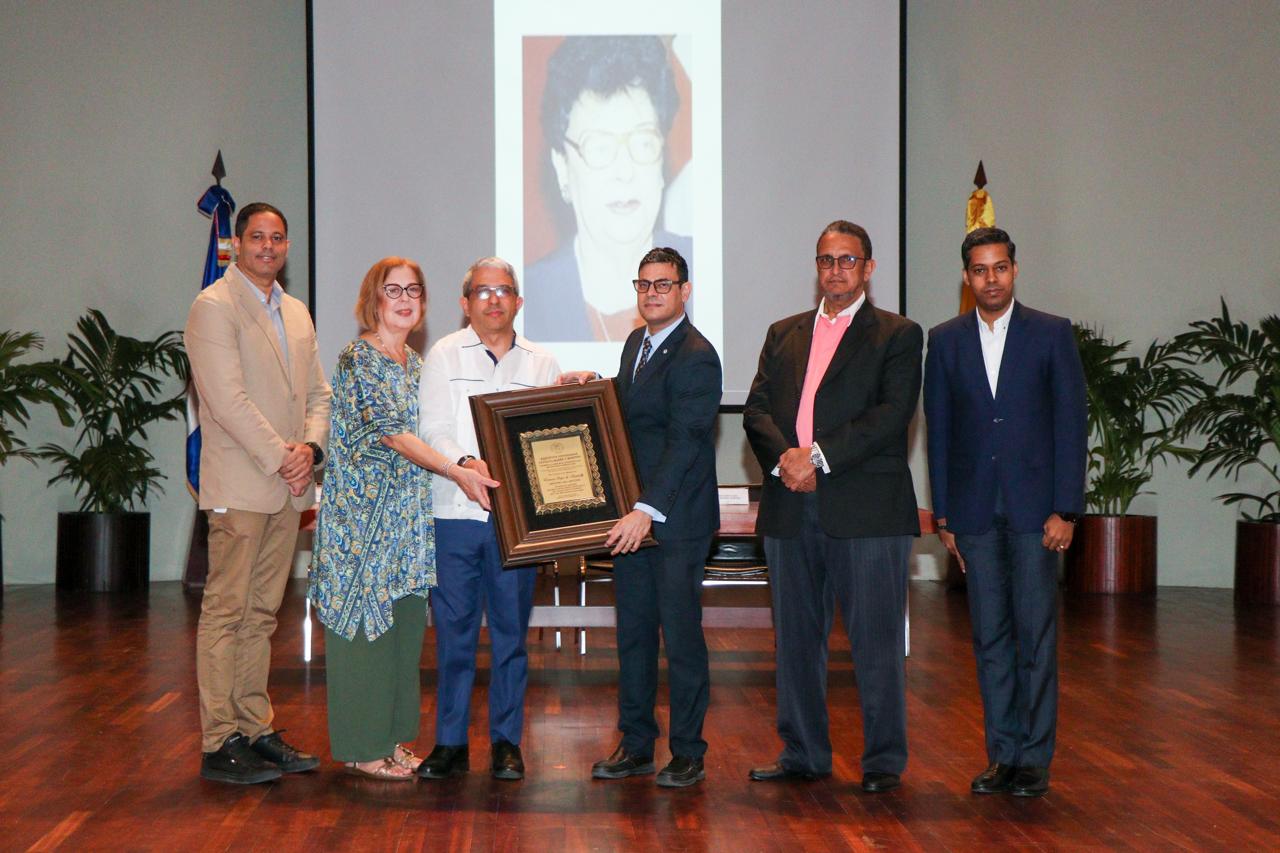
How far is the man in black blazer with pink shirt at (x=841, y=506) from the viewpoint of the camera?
3541 millimetres

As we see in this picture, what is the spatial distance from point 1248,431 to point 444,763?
6.04 meters

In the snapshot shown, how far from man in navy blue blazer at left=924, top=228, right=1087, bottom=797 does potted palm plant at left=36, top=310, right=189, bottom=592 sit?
5.90 m

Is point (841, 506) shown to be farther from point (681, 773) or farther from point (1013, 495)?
point (681, 773)

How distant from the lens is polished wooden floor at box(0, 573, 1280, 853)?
10.3 ft

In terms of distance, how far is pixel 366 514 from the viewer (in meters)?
3.59

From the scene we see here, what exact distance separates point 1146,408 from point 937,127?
236 centimetres

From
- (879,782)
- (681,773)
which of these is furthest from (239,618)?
(879,782)

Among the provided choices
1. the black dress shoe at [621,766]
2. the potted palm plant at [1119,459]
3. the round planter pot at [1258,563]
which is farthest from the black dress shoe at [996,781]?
the round planter pot at [1258,563]

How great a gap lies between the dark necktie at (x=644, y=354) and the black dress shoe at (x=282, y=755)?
1.48 metres

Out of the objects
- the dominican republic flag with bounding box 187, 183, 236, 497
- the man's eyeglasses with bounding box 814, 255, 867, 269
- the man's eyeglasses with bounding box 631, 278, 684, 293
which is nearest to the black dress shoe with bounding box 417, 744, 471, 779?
the man's eyeglasses with bounding box 631, 278, 684, 293

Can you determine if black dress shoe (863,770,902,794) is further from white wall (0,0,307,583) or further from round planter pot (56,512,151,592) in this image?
white wall (0,0,307,583)

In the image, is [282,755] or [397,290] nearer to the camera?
[397,290]

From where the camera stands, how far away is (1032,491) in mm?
3494

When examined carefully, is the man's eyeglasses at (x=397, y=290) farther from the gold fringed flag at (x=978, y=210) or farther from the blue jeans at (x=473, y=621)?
the gold fringed flag at (x=978, y=210)
